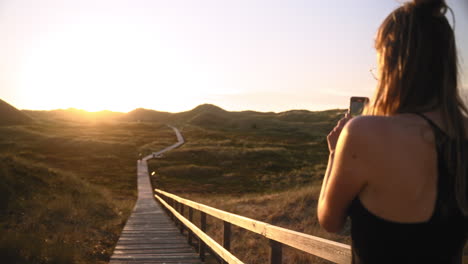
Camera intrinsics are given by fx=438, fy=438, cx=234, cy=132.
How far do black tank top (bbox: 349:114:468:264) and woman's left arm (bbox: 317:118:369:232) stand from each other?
0.30ft

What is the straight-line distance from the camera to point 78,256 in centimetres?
736

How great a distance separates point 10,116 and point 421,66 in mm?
104683

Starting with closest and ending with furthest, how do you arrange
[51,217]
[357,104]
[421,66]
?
[421,66]
[357,104]
[51,217]

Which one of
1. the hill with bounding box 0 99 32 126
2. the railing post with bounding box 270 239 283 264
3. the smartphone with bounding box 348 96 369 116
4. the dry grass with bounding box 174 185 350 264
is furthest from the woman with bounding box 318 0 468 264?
the hill with bounding box 0 99 32 126

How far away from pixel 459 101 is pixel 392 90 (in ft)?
0.93

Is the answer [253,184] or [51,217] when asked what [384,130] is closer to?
[51,217]

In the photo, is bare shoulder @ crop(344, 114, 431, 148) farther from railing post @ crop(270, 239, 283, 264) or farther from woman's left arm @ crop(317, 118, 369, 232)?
railing post @ crop(270, 239, 283, 264)

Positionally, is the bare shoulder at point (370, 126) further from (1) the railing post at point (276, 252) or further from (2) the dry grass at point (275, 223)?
(2) the dry grass at point (275, 223)

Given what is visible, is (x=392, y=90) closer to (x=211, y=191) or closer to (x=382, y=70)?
(x=382, y=70)

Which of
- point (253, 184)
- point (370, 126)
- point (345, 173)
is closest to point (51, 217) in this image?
point (345, 173)

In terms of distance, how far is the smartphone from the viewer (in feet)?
7.28

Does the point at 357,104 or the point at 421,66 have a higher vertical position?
the point at 421,66

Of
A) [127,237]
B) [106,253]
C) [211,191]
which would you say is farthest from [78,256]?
[211,191]

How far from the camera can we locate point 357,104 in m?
2.27
